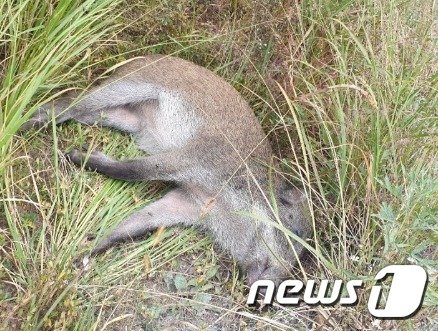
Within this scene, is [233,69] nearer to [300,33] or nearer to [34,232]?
[300,33]

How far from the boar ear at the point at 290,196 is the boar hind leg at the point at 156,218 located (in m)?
0.66

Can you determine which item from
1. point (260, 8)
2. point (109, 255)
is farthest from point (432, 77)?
point (109, 255)

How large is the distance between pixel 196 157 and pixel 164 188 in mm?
392

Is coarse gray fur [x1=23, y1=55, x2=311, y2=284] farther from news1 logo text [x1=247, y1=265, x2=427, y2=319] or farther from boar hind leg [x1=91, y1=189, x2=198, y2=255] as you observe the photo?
news1 logo text [x1=247, y1=265, x2=427, y2=319]

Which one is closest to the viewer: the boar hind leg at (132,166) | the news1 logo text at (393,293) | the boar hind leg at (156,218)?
the news1 logo text at (393,293)

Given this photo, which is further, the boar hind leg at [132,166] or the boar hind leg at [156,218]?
the boar hind leg at [132,166]

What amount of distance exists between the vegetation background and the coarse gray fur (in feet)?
0.40

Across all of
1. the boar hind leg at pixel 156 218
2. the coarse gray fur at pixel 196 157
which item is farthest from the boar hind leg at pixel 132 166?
the boar hind leg at pixel 156 218

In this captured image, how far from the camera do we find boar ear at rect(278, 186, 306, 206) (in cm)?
479

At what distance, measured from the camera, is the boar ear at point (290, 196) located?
15.7 feet

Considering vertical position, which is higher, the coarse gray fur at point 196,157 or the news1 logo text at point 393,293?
the coarse gray fur at point 196,157

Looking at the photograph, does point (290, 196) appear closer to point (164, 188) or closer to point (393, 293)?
point (164, 188)

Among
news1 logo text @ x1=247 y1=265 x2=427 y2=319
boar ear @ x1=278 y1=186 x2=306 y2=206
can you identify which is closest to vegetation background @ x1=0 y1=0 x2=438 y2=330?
news1 logo text @ x1=247 y1=265 x2=427 y2=319

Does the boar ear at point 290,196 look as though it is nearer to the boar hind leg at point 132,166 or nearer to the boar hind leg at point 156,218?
the boar hind leg at point 156,218
